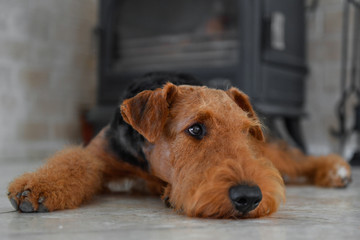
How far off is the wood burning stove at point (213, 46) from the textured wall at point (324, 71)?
28 cm

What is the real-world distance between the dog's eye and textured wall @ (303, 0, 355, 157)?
2.72 metres

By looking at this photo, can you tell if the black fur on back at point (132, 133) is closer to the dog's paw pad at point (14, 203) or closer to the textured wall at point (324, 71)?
the dog's paw pad at point (14, 203)

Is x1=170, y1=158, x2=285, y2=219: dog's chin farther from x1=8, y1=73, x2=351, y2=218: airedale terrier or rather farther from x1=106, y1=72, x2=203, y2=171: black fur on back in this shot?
x1=106, y1=72, x2=203, y2=171: black fur on back

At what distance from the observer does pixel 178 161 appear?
131 centimetres

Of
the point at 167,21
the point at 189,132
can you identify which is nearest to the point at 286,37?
the point at 167,21

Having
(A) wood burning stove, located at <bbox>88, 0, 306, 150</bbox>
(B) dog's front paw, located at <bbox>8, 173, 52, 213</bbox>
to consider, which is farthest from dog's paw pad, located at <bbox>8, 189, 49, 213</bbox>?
(A) wood burning stove, located at <bbox>88, 0, 306, 150</bbox>

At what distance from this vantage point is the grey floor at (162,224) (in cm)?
102

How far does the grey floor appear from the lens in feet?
3.35

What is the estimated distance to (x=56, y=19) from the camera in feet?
13.4

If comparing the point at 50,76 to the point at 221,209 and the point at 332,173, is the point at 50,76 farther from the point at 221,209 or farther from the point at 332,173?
the point at 221,209

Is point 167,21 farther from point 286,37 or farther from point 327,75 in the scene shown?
point 327,75

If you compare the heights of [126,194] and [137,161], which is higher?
[137,161]

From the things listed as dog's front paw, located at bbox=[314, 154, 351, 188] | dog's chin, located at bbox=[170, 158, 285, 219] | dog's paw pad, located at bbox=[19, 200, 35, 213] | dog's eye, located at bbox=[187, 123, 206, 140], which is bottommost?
dog's front paw, located at bbox=[314, 154, 351, 188]

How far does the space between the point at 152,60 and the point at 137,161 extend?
6.34 ft
